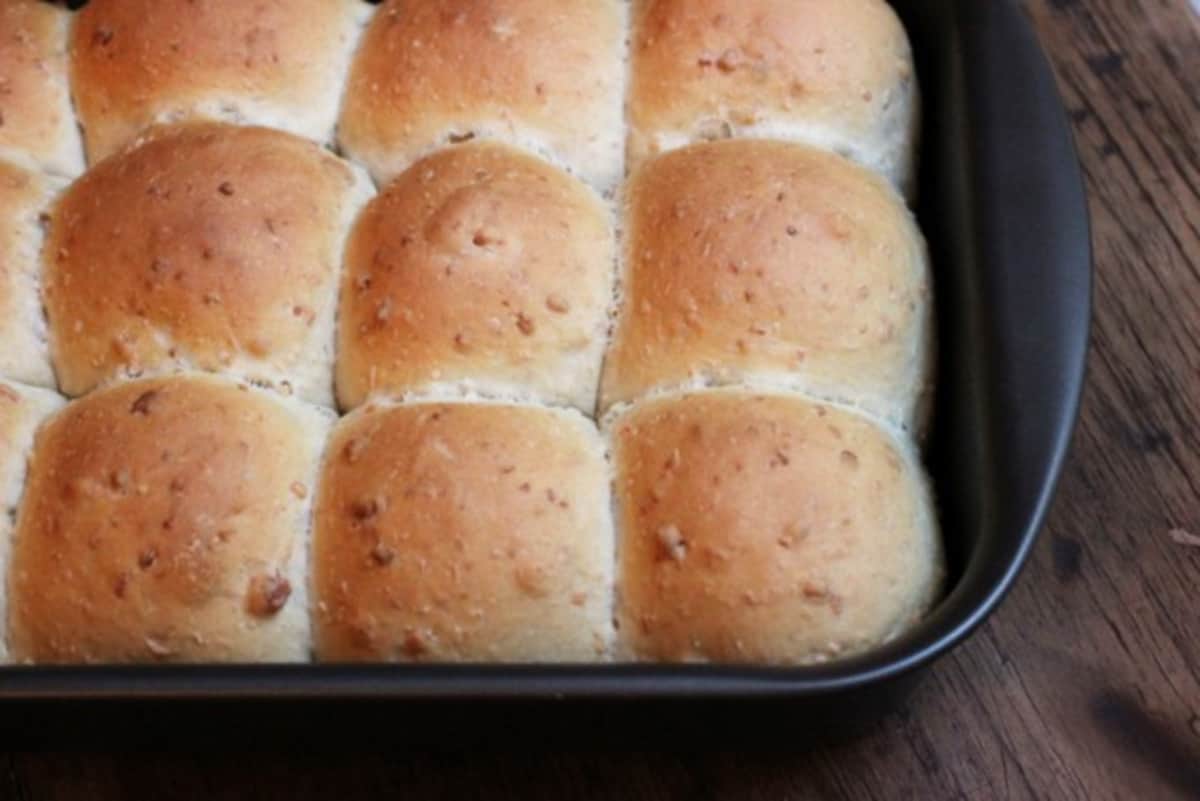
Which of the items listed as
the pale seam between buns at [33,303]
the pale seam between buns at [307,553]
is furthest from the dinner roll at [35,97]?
the pale seam between buns at [307,553]

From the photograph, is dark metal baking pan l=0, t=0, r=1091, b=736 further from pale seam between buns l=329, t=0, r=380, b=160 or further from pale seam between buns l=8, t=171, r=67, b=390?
pale seam between buns l=329, t=0, r=380, b=160

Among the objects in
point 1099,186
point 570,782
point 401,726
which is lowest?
point 570,782

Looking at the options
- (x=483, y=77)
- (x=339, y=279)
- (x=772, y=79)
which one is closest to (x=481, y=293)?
(x=339, y=279)

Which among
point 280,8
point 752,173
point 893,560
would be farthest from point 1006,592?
point 280,8

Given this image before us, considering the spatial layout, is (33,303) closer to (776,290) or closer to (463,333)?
(463,333)

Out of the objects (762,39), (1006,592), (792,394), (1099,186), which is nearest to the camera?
(1006,592)

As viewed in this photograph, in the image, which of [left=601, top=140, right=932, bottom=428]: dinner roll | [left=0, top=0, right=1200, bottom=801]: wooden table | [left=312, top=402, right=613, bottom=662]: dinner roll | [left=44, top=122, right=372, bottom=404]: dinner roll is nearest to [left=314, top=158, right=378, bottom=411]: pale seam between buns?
[left=44, top=122, right=372, bottom=404]: dinner roll

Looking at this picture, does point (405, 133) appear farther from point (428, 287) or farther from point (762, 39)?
point (762, 39)
